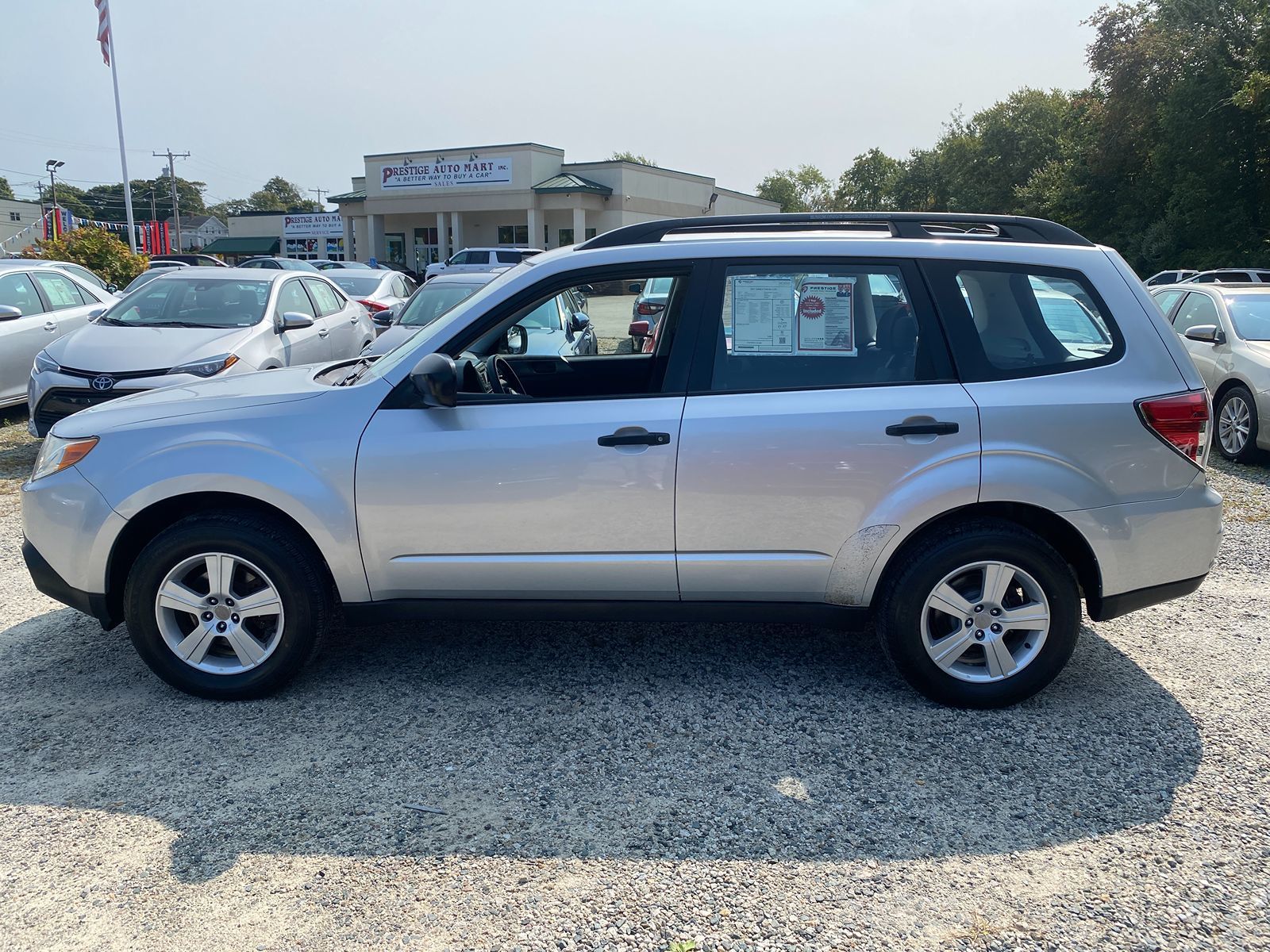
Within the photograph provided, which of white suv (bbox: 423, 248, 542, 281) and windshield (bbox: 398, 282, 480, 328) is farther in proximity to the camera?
white suv (bbox: 423, 248, 542, 281)

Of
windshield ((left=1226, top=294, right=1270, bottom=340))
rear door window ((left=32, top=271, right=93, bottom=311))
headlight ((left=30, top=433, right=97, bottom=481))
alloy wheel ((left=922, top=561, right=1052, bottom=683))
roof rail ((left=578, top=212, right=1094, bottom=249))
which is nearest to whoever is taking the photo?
alloy wheel ((left=922, top=561, right=1052, bottom=683))

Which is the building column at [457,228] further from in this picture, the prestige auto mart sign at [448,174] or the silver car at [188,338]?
the silver car at [188,338]

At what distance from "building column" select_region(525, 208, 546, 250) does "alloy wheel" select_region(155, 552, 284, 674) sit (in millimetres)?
44882

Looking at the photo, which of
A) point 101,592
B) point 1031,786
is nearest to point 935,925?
point 1031,786

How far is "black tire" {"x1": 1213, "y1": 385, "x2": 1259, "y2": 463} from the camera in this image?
884cm

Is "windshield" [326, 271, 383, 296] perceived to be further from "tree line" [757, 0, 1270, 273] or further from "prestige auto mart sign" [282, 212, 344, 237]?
"prestige auto mart sign" [282, 212, 344, 237]

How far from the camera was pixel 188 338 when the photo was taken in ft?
27.9

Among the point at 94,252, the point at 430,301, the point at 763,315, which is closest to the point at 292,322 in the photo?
the point at 430,301

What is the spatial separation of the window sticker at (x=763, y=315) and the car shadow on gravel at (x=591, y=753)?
149 cm

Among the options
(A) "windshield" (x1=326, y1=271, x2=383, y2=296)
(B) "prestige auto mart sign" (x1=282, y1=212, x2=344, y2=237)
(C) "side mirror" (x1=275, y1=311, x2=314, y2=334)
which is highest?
(B) "prestige auto mart sign" (x1=282, y1=212, x2=344, y2=237)

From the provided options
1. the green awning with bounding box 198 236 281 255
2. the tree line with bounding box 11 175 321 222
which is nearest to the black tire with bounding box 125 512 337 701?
the green awning with bounding box 198 236 281 255

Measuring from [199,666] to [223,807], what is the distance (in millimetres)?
896

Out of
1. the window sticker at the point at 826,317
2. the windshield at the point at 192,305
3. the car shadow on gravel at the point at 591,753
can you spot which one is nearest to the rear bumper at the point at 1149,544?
the car shadow on gravel at the point at 591,753

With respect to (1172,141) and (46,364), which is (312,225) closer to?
(1172,141)
